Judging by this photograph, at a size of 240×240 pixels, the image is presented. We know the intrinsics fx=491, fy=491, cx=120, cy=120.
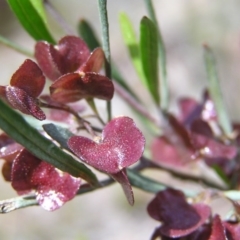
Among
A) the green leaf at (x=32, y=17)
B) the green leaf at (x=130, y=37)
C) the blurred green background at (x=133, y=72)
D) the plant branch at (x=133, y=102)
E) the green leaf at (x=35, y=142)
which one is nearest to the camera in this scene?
the green leaf at (x=35, y=142)

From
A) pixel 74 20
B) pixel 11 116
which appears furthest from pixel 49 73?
pixel 74 20

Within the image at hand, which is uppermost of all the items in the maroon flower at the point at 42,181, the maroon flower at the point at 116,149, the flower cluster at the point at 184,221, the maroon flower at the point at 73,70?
the maroon flower at the point at 73,70

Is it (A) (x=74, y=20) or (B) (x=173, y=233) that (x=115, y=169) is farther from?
(A) (x=74, y=20)

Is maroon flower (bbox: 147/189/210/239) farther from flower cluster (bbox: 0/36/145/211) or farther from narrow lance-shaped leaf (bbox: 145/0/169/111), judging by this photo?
narrow lance-shaped leaf (bbox: 145/0/169/111)

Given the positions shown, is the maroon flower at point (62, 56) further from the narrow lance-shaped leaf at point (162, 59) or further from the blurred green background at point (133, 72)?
the blurred green background at point (133, 72)

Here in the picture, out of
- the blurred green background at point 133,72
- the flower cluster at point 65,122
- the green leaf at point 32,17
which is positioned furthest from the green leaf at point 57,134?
the blurred green background at point 133,72

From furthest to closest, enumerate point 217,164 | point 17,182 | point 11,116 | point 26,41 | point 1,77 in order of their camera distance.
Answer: point 26,41
point 1,77
point 217,164
point 17,182
point 11,116

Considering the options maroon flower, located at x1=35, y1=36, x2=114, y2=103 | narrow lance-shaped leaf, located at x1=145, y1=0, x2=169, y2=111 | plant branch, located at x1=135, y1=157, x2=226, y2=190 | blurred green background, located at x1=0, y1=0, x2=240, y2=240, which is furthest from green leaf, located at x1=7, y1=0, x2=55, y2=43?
blurred green background, located at x1=0, y1=0, x2=240, y2=240

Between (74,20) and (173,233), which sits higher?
(173,233)

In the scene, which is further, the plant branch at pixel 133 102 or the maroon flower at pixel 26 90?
the plant branch at pixel 133 102
